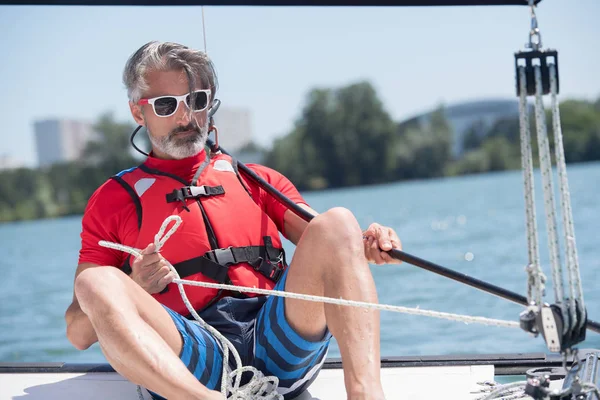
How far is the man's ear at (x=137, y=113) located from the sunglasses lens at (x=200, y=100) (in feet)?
0.61

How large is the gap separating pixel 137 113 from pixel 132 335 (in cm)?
93

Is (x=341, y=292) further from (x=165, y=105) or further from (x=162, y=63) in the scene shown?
(x=162, y=63)

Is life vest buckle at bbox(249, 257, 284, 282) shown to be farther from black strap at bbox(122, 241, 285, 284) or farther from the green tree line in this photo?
the green tree line

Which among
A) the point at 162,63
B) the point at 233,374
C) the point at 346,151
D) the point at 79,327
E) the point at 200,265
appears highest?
the point at 162,63

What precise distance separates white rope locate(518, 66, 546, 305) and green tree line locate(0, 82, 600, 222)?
31270 millimetres

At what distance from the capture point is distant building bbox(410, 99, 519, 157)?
3775cm

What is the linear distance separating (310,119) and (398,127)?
4744 millimetres

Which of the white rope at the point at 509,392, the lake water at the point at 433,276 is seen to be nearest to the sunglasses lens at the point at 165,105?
the white rope at the point at 509,392

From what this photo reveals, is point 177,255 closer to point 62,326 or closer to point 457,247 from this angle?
point 62,326

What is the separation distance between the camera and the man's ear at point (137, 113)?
252 centimetres

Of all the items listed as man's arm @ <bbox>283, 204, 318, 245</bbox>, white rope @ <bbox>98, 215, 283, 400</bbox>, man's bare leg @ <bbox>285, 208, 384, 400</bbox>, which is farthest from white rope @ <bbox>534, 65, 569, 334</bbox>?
man's arm @ <bbox>283, 204, 318, 245</bbox>

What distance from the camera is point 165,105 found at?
2.43m

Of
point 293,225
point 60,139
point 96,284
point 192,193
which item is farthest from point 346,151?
point 96,284

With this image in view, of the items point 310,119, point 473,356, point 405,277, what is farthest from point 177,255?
point 310,119
